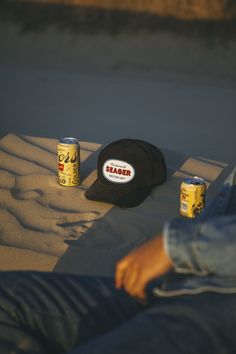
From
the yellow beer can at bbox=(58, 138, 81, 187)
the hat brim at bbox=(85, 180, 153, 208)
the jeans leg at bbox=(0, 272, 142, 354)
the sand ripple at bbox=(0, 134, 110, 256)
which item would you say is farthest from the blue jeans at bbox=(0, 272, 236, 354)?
the yellow beer can at bbox=(58, 138, 81, 187)

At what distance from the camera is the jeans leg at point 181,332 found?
1.14m

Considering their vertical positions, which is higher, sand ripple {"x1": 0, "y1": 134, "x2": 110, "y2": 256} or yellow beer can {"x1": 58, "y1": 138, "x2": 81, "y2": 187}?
yellow beer can {"x1": 58, "y1": 138, "x2": 81, "y2": 187}

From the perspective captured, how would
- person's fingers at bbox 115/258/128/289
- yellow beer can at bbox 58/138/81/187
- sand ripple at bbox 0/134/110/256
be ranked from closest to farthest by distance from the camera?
1. person's fingers at bbox 115/258/128/289
2. sand ripple at bbox 0/134/110/256
3. yellow beer can at bbox 58/138/81/187

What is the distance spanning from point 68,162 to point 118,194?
0.32m


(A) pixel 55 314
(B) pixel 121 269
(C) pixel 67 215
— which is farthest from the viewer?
(C) pixel 67 215

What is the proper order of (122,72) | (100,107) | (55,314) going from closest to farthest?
(55,314)
(100,107)
(122,72)

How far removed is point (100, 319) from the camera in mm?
1419

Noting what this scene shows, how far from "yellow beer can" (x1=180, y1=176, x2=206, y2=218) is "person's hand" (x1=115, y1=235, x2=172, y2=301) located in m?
1.27

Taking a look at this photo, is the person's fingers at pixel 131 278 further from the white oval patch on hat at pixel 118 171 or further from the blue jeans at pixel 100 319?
the white oval patch on hat at pixel 118 171

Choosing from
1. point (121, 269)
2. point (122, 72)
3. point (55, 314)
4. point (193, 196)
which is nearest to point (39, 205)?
point (193, 196)

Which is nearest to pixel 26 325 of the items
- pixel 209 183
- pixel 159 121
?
pixel 209 183

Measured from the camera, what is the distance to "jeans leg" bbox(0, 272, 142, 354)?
1.39 metres

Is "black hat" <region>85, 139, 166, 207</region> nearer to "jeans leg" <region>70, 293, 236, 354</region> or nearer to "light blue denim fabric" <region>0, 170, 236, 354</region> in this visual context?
"light blue denim fabric" <region>0, 170, 236, 354</region>

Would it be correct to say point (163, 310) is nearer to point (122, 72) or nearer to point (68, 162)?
point (68, 162)
